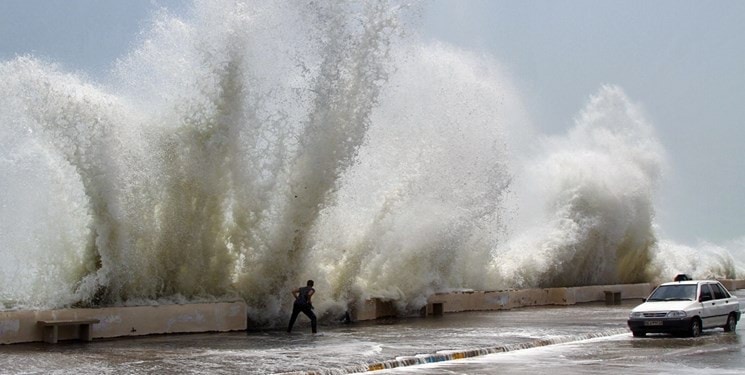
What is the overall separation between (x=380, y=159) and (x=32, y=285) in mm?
11223

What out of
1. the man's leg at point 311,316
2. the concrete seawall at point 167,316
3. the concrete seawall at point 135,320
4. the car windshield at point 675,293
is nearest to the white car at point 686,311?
the car windshield at point 675,293

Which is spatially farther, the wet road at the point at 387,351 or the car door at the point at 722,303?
the car door at the point at 722,303

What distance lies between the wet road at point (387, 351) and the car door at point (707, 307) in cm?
27

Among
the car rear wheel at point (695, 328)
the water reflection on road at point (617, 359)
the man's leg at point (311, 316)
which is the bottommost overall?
the water reflection on road at point (617, 359)

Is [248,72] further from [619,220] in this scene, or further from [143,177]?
[619,220]

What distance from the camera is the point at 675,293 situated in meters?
17.3

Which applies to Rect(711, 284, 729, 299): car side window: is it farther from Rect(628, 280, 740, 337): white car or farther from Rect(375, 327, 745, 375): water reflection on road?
Rect(375, 327, 745, 375): water reflection on road

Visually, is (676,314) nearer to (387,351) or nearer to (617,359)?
(617,359)

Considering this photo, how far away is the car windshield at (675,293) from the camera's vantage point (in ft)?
55.9

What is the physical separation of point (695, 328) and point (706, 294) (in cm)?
112

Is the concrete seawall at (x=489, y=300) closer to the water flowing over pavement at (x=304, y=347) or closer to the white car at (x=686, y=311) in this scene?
the water flowing over pavement at (x=304, y=347)

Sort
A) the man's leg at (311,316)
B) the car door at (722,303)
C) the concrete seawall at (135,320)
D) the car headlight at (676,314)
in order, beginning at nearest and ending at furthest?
the concrete seawall at (135,320) → the car headlight at (676,314) → the car door at (722,303) → the man's leg at (311,316)

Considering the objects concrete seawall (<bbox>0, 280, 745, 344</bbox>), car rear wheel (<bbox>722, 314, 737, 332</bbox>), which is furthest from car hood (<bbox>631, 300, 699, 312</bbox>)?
concrete seawall (<bbox>0, 280, 745, 344</bbox>)

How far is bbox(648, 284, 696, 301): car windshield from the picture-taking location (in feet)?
55.9
